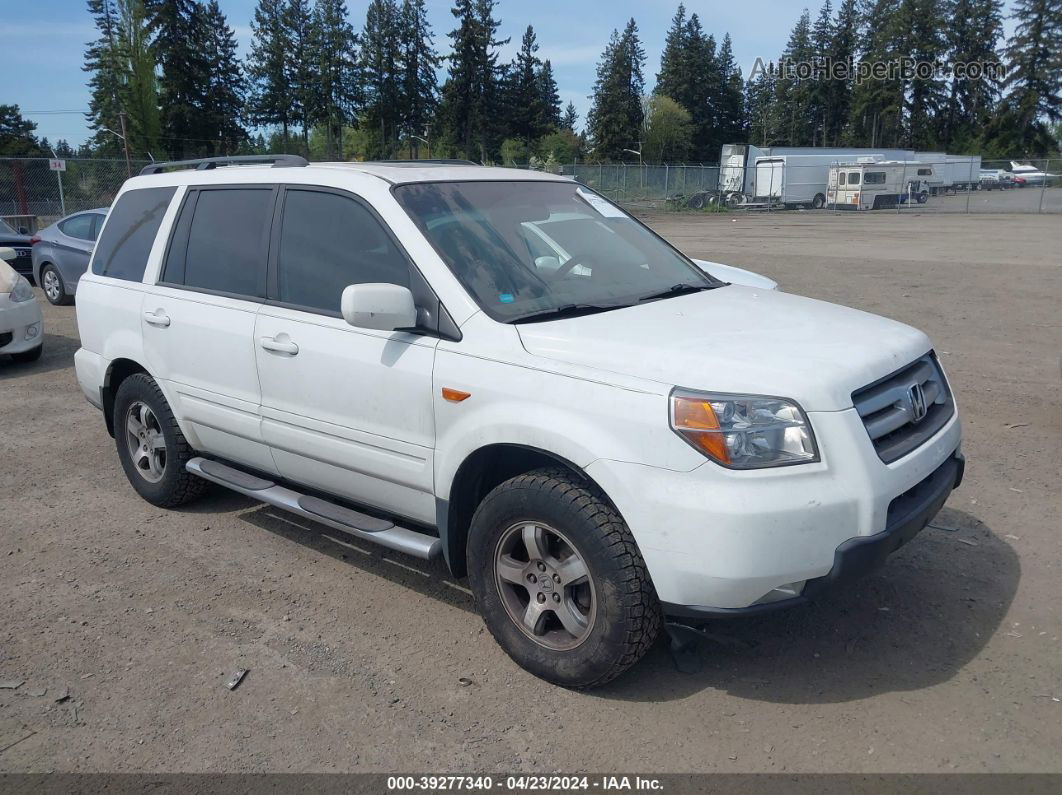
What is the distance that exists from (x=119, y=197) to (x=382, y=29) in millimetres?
90227

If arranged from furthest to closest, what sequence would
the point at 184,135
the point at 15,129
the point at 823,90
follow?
the point at 823,90
the point at 15,129
the point at 184,135

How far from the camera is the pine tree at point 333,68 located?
83.0 m

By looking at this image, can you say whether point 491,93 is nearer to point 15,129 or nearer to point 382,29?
point 382,29

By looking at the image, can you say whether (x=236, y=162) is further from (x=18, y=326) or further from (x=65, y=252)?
(x=65, y=252)

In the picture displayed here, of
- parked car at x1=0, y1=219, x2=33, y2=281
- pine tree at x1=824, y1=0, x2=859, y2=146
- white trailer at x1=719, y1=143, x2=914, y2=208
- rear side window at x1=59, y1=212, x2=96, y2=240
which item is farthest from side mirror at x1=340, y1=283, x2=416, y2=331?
pine tree at x1=824, y1=0, x2=859, y2=146

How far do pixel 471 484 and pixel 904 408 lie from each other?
169 centimetres

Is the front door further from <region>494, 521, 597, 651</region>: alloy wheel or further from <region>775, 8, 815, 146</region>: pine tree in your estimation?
<region>775, 8, 815, 146</region>: pine tree

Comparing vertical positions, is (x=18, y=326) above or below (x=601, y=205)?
below

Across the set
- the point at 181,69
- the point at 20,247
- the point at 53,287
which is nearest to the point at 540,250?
the point at 53,287

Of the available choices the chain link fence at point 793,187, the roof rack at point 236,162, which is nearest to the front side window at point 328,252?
the roof rack at point 236,162

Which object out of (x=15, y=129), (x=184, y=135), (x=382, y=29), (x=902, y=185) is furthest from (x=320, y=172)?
(x=382, y=29)

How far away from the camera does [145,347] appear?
503 centimetres

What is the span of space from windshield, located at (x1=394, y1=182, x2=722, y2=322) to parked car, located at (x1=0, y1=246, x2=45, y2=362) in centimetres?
695

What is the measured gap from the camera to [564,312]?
11.9ft
